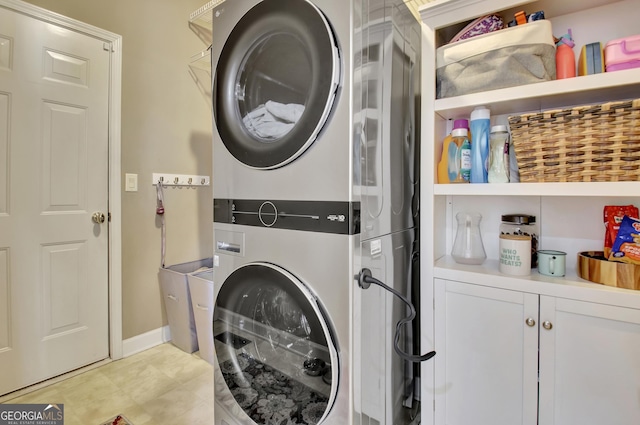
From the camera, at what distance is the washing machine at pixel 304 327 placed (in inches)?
35.9

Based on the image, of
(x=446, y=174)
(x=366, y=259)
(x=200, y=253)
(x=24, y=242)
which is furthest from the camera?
(x=200, y=253)

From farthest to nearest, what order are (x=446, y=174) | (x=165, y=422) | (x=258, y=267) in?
(x=165, y=422), (x=446, y=174), (x=258, y=267)

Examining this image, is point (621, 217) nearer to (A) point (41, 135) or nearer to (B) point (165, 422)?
(B) point (165, 422)

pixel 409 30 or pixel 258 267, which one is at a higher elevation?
pixel 409 30

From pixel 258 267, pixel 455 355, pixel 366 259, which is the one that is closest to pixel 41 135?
pixel 258 267

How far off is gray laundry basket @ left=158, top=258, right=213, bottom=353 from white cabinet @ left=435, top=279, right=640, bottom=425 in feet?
5.23

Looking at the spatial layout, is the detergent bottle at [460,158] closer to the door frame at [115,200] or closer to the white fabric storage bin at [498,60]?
the white fabric storage bin at [498,60]

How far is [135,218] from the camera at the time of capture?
211 cm

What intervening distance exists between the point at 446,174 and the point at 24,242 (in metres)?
2.20

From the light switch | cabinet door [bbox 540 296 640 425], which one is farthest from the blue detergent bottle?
the light switch

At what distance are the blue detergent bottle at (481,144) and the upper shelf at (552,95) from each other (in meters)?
0.04

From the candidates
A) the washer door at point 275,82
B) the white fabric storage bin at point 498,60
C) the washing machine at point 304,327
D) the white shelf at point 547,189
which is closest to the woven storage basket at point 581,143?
the white shelf at point 547,189

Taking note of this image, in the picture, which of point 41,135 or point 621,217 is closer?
point 621,217

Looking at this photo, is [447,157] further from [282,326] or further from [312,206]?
[282,326]
